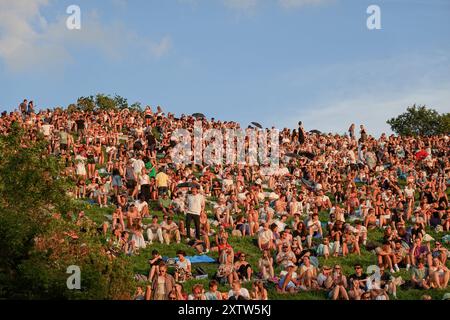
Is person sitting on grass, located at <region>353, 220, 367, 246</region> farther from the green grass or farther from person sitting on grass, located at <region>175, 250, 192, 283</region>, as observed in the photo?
person sitting on grass, located at <region>175, 250, 192, 283</region>

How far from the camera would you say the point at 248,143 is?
36062 millimetres

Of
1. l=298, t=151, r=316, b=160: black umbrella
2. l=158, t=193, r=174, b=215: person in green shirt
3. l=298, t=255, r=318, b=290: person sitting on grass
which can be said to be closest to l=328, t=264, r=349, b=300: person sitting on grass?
l=298, t=255, r=318, b=290: person sitting on grass

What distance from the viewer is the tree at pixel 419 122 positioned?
89731 mm

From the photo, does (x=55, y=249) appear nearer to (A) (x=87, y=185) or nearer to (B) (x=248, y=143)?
(A) (x=87, y=185)

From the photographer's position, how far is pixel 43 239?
55.6 ft

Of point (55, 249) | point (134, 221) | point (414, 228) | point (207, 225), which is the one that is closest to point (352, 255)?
point (414, 228)

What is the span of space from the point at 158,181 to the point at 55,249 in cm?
1147

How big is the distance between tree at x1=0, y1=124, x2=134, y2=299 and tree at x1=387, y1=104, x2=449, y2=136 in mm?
75794

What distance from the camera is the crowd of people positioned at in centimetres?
2039

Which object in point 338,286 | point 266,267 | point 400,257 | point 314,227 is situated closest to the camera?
point 338,286

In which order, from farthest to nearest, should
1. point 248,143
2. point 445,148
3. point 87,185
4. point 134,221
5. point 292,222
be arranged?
1. point 445,148
2. point 248,143
3. point 87,185
4. point 292,222
5. point 134,221

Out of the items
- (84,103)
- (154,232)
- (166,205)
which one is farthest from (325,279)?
(84,103)

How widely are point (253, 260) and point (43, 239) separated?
7.70 metres

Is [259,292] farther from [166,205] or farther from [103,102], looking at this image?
[103,102]
